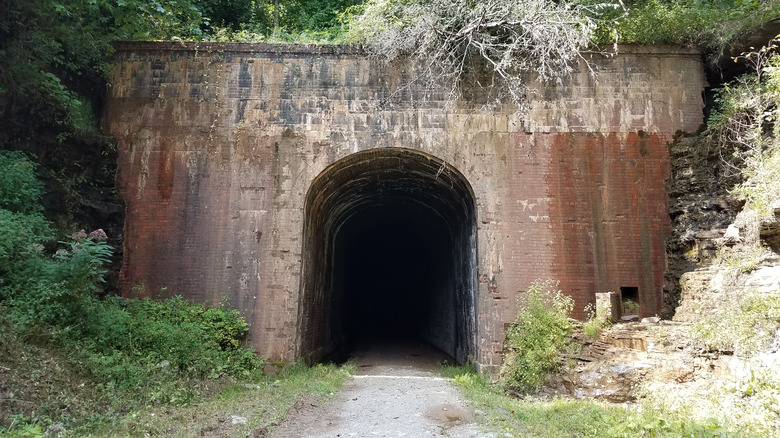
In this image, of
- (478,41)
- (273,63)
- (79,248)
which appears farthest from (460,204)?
(79,248)

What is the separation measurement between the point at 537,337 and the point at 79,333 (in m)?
7.64

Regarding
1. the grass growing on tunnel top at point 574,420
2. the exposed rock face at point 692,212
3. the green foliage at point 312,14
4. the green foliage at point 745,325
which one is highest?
the green foliage at point 312,14

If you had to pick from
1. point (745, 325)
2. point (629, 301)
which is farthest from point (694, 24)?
point (745, 325)

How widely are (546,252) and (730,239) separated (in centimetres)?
325

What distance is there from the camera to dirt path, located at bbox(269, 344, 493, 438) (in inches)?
257

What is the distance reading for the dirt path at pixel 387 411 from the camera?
257 inches

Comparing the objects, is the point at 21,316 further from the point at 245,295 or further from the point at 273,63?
the point at 273,63

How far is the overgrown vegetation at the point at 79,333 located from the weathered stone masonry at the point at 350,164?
3.72ft

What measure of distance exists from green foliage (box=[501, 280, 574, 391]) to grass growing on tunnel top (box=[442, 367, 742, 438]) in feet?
1.65

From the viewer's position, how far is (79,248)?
7871mm

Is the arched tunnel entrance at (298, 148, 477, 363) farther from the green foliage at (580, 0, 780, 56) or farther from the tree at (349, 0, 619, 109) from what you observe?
the green foliage at (580, 0, 780, 56)

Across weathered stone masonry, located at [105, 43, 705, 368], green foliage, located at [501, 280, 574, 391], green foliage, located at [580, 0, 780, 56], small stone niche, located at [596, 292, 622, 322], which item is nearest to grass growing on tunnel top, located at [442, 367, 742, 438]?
green foliage, located at [501, 280, 574, 391]

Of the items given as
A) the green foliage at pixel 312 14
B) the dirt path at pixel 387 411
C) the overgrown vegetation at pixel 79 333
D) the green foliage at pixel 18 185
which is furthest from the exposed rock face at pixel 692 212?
the green foliage at pixel 312 14

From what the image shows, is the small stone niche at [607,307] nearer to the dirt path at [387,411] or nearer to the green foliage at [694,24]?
the dirt path at [387,411]
